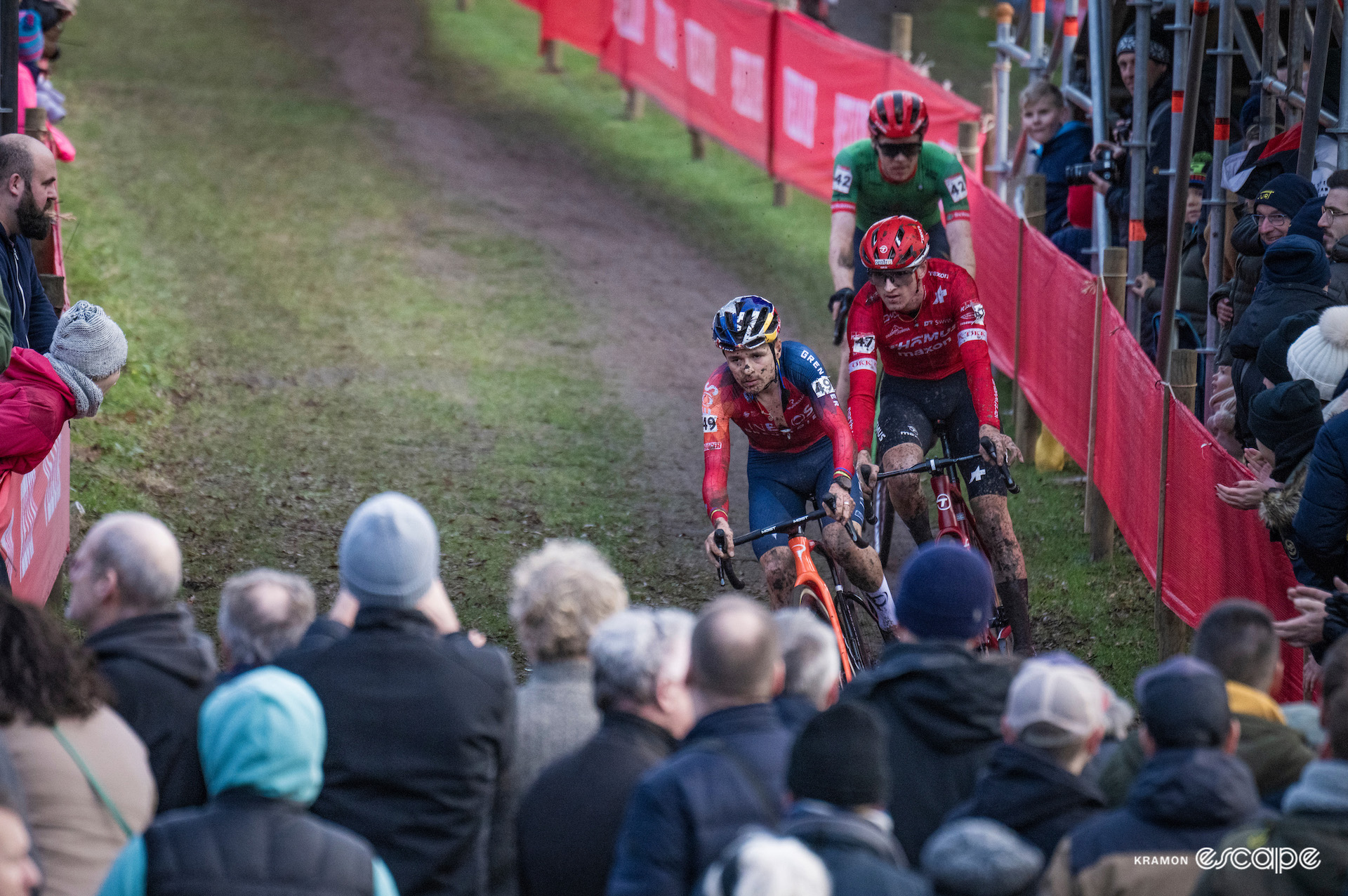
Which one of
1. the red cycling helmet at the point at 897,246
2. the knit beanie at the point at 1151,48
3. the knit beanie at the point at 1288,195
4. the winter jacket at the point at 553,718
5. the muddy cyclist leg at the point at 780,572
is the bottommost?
the muddy cyclist leg at the point at 780,572

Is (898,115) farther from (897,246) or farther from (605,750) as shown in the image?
(605,750)

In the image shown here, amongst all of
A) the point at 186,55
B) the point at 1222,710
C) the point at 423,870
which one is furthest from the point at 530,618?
the point at 186,55

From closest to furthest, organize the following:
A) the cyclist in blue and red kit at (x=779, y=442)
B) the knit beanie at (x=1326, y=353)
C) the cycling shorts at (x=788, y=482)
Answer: the knit beanie at (x=1326, y=353) < the cyclist in blue and red kit at (x=779, y=442) < the cycling shorts at (x=788, y=482)

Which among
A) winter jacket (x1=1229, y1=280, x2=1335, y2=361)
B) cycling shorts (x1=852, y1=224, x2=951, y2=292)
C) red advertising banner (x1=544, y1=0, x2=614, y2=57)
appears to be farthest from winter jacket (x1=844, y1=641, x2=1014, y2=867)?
red advertising banner (x1=544, y1=0, x2=614, y2=57)

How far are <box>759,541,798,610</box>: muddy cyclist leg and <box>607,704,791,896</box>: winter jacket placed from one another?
11.8 feet

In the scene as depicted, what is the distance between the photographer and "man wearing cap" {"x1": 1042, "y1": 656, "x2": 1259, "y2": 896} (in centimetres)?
357

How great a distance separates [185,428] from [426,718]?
28.1ft

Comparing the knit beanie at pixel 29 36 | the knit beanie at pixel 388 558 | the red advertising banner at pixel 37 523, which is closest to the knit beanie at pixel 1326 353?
the knit beanie at pixel 388 558

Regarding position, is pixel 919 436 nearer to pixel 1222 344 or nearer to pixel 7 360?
pixel 1222 344

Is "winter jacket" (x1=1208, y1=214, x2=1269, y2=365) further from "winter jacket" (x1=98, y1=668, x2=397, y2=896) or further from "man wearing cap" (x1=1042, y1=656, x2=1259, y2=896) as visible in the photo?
"winter jacket" (x1=98, y1=668, x2=397, y2=896)

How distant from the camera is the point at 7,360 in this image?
618 cm

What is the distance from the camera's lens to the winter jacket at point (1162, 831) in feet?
11.7

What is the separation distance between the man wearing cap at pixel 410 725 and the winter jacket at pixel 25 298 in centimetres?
348

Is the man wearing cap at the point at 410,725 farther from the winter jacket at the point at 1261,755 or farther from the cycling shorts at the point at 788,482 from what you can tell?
the cycling shorts at the point at 788,482
